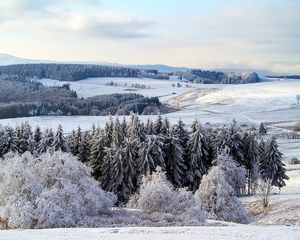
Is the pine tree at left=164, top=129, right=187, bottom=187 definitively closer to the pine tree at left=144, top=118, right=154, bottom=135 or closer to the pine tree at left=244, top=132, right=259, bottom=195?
the pine tree at left=144, top=118, right=154, bottom=135

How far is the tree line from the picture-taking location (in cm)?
5491

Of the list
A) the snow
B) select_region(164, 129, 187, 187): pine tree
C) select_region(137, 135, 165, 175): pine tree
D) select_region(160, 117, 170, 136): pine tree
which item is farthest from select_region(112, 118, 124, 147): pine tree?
the snow

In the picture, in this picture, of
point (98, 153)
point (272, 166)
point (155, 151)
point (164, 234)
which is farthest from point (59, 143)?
point (164, 234)

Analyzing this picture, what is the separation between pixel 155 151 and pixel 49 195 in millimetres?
24429

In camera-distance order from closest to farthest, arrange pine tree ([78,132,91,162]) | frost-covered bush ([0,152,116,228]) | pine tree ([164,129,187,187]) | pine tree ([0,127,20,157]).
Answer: frost-covered bush ([0,152,116,228]) < pine tree ([164,129,187,187]) < pine tree ([0,127,20,157]) < pine tree ([78,132,91,162])

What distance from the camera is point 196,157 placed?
190 ft

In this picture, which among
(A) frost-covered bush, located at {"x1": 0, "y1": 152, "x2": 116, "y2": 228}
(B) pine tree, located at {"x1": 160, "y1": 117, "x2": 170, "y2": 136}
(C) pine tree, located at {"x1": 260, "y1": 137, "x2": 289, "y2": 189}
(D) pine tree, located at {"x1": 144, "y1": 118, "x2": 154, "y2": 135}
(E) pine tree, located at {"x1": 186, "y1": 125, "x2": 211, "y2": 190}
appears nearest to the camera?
(A) frost-covered bush, located at {"x1": 0, "y1": 152, "x2": 116, "y2": 228}

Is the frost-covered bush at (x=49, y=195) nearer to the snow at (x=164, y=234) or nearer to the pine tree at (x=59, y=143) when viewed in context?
the snow at (x=164, y=234)

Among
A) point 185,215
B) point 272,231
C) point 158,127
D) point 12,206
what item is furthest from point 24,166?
point 158,127

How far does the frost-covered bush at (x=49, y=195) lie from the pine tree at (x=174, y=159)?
20177 mm

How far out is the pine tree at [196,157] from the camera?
58000 millimetres

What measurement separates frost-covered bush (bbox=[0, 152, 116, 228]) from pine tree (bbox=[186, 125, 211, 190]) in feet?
72.9

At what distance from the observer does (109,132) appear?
199ft

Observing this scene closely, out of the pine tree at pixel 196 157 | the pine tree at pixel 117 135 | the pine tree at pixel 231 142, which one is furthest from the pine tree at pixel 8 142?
the pine tree at pixel 231 142
